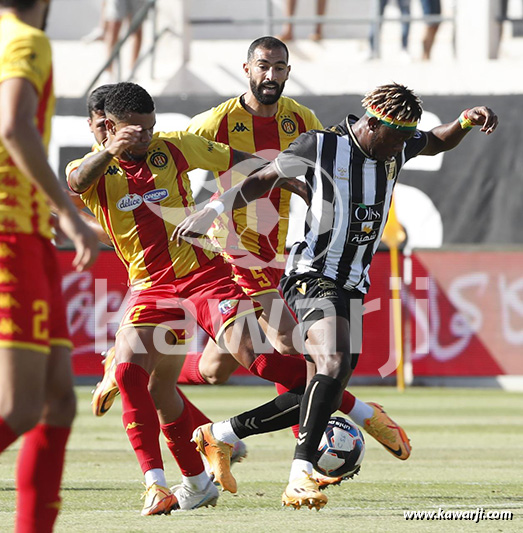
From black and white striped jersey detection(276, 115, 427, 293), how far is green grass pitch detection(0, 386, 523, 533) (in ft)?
3.98

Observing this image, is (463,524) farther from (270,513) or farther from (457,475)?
(457,475)

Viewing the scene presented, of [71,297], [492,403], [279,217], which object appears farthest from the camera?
[71,297]

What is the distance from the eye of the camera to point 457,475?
704 centimetres

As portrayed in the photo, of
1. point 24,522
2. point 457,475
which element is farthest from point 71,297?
point 24,522

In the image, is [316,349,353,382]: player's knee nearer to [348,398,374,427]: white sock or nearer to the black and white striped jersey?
the black and white striped jersey

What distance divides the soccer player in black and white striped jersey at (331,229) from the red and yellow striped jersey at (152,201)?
578 mm

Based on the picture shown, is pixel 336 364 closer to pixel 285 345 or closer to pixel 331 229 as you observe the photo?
pixel 331 229

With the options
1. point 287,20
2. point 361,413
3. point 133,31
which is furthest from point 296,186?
point 133,31

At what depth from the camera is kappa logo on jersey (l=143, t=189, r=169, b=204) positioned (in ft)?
20.2

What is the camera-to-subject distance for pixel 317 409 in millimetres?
5500

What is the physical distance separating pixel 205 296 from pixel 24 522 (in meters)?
2.59

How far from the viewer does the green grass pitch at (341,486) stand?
5223 mm

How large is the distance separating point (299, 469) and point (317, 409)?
327mm

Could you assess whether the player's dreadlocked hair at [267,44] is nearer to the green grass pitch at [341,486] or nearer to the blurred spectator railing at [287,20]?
the green grass pitch at [341,486]
